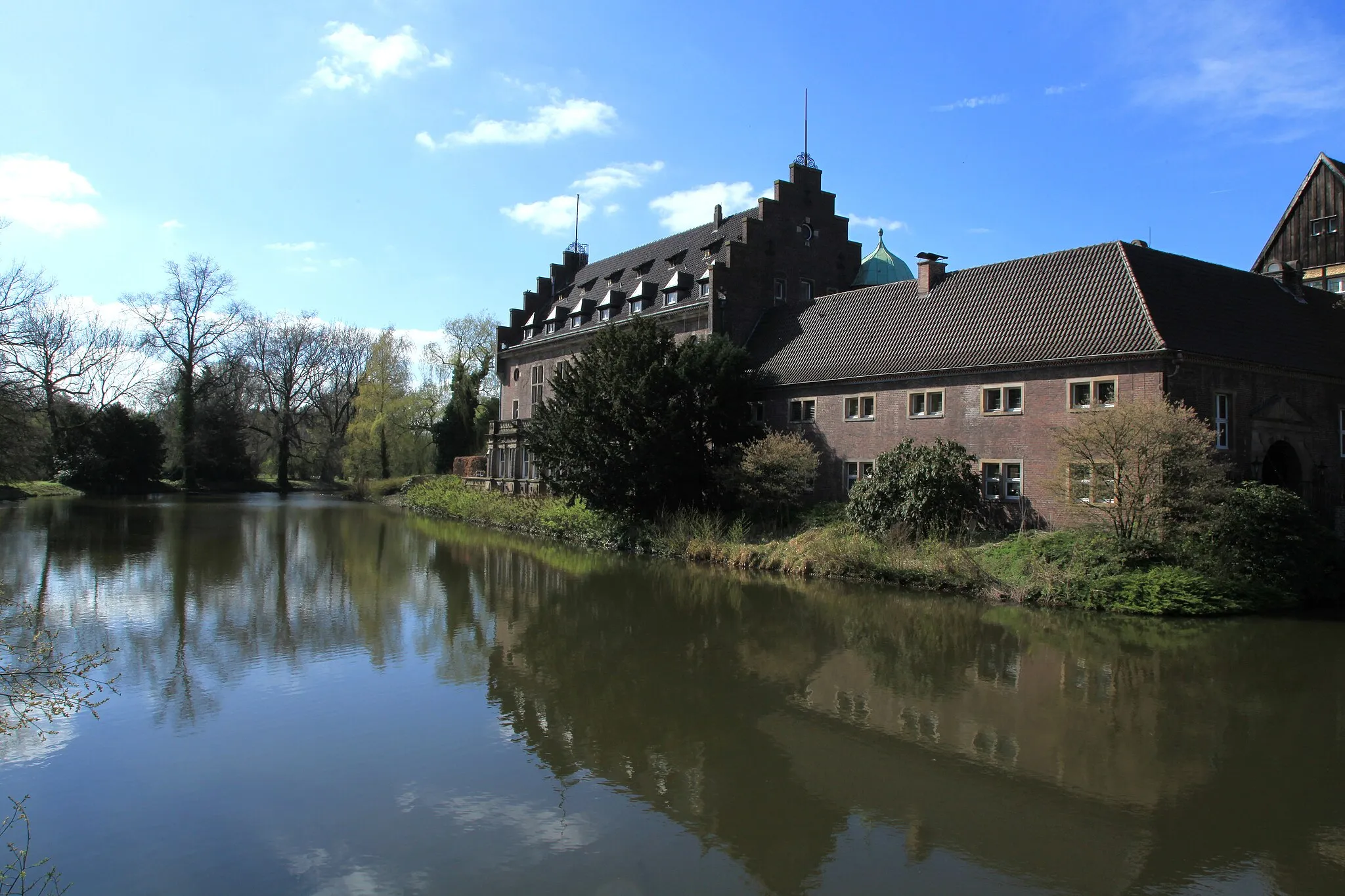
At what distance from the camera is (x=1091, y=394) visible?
22812mm

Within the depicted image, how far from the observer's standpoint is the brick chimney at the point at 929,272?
1170 inches

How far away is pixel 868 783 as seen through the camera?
870 centimetres

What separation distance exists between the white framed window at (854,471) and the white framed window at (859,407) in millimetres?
A: 1429

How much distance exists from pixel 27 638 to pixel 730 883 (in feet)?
38.8

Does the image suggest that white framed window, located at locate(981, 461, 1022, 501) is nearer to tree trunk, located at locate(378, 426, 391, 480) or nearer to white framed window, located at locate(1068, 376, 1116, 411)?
white framed window, located at locate(1068, 376, 1116, 411)

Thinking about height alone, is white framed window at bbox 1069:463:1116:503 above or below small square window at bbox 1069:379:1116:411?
below

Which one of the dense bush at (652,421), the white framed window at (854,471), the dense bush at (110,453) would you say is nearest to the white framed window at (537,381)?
the dense bush at (652,421)

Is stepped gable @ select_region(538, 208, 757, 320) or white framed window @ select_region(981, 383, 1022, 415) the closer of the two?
white framed window @ select_region(981, 383, 1022, 415)

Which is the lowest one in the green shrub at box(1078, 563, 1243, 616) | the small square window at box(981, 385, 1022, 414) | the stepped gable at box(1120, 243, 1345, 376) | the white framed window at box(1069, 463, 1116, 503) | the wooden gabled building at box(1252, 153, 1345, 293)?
the green shrub at box(1078, 563, 1243, 616)

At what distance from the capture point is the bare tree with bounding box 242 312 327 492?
211 feet

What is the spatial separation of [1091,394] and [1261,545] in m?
5.75

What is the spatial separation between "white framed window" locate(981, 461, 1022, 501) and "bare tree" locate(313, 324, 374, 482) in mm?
52895

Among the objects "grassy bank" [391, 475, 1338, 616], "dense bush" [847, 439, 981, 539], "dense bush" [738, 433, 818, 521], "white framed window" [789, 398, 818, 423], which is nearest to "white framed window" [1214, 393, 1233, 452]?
"grassy bank" [391, 475, 1338, 616]

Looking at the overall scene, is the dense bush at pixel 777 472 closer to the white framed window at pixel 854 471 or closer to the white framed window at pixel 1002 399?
the white framed window at pixel 854 471
